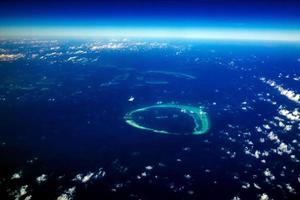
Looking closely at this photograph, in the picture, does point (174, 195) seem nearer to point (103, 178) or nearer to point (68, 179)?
point (103, 178)

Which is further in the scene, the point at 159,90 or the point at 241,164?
the point at 159,90

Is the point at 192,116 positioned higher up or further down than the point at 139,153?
further down

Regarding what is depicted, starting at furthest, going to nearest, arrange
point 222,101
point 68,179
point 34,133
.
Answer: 1. point 222,101
2. point 34,133
3. point 68,179

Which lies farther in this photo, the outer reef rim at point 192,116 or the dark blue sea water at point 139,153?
the outer reef rim at point 192,116

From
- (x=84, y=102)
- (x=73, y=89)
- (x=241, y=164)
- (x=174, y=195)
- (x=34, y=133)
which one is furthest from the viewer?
(x=73, y=89)

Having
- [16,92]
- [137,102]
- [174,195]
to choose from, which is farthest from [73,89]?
[174,195]

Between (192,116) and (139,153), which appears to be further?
(192,116)

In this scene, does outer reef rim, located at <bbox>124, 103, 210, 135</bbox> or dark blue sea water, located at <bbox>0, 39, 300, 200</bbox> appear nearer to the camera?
dark blue sea water, located at <bbox>0, 39, 300, 200</bbox>

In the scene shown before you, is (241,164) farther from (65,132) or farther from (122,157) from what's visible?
(65,132)

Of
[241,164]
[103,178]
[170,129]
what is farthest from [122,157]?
[241,164]
